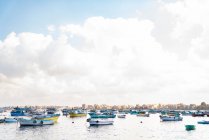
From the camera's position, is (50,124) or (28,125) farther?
(50,124)

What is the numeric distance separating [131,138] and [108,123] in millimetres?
37627

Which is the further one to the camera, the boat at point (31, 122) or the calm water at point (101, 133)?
the boat at point (31, 122)

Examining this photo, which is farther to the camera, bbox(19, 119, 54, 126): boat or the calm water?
bbox(19, 119, 54, 126): boat

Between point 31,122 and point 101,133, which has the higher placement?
point 31,122

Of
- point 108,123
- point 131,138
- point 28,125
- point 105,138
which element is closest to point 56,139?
point 105,138

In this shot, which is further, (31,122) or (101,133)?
(31,122)

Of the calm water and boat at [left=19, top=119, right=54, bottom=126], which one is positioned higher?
boat at [left=19, top=119, right=54, bottom=126]

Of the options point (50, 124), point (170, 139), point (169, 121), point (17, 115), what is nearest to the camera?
point (170, 139)

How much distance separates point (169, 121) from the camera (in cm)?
12731

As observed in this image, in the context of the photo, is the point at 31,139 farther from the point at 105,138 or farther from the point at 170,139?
the point at 170,139

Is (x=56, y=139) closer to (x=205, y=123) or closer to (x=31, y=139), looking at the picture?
(x=31, y=139)

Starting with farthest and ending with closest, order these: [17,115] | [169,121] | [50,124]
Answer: [17,115]
[169,121]
[50,124]

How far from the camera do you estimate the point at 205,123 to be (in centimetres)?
10800

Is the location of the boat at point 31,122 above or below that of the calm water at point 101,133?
above
